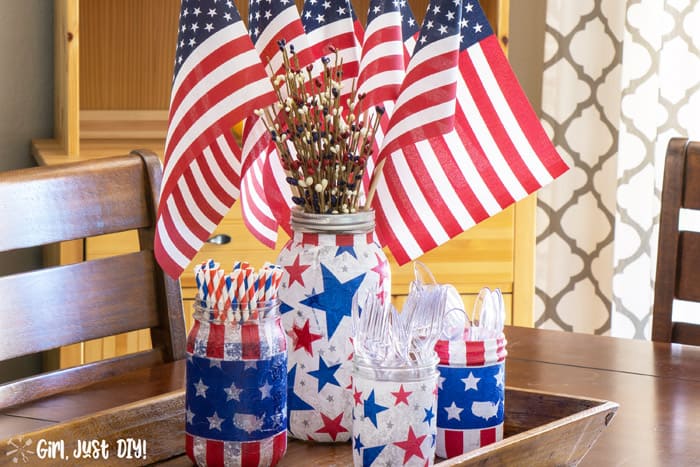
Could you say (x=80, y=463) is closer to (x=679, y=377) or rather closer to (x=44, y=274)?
(x=44, y=274)

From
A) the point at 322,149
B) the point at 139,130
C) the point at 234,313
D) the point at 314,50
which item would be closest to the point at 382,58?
the point at 314,50

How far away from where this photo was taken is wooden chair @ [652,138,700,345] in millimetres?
1649

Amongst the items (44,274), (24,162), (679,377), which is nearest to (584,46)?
(24,162)

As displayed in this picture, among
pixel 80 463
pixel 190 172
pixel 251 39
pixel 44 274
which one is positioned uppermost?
pixel 251 39

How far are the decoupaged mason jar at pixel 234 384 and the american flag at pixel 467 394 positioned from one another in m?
0.16

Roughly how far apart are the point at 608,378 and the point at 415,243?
29cm

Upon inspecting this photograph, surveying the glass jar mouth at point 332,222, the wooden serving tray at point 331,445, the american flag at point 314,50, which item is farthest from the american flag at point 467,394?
the american flag at point 314,50

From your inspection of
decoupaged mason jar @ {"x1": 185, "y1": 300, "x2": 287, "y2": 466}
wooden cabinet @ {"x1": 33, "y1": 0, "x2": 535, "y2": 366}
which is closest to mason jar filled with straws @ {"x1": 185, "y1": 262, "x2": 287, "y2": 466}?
decoupaged mason jar @ {"x1": 185, "y1": 300, "x2": 287, "y2": 466}

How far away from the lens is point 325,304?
1.03 meters

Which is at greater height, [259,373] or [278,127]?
[278,127]

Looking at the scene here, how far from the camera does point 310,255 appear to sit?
1039 millimetres

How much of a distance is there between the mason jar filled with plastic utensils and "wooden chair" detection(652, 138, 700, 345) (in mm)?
816

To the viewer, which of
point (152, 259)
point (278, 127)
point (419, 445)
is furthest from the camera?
point (152, 259)

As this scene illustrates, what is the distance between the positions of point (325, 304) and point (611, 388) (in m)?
0.44
